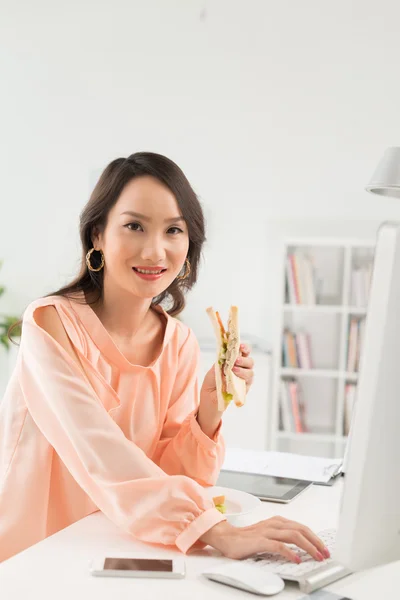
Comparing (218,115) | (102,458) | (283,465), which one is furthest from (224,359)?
(218,115)

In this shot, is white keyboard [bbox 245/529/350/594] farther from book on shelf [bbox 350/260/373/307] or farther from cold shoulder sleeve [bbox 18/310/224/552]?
book on shelf [bbox 350/260/373/307]

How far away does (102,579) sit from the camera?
43.4 inches

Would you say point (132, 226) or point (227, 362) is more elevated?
point (132, 226)

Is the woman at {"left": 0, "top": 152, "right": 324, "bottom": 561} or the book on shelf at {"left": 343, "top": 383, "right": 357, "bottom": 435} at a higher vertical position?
the woman at {"left": 0, "top": 152, "right": 324, "bottom": 561}

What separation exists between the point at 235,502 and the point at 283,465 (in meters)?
0.46

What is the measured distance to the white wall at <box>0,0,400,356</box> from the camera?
457cm

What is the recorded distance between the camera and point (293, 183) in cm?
462

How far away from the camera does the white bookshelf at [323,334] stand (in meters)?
4.33

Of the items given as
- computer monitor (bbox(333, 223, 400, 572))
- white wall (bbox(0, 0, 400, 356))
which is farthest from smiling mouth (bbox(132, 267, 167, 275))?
white wall (bbox(0, 0, 400, 356))

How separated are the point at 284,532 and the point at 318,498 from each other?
1.57ft

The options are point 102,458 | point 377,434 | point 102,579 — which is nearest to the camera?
→ point 377,434

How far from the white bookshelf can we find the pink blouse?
2522 mm

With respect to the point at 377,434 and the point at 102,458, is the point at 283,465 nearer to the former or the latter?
the point at 102,458

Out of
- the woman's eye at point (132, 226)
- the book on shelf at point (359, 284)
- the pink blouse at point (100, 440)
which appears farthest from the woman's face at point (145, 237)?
the book on shelf at point (359, 284)
